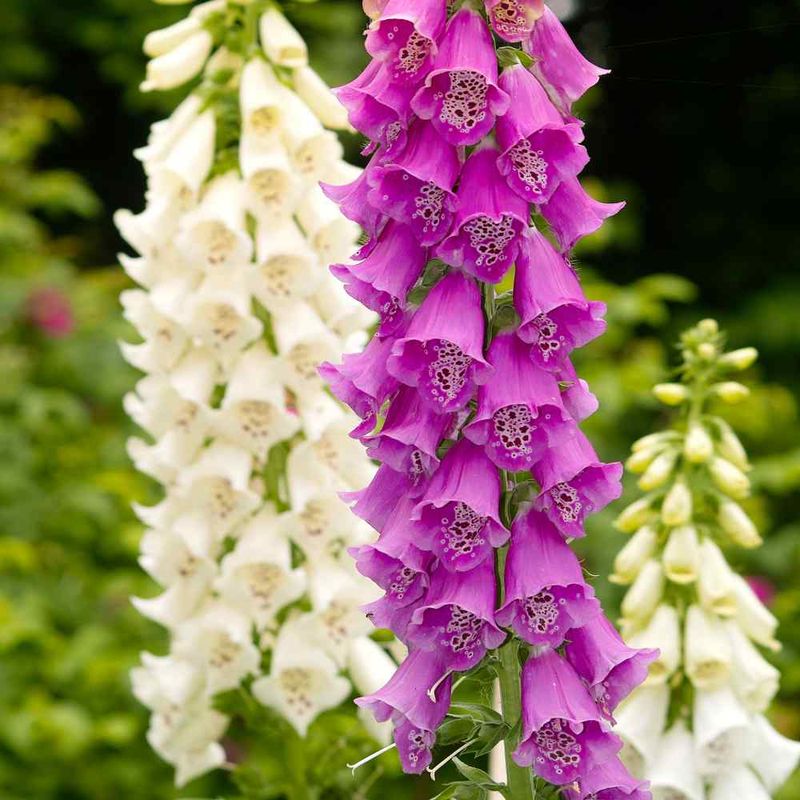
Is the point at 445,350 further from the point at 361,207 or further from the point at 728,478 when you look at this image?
the point at 728,478

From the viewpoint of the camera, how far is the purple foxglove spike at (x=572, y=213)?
5.38 feet

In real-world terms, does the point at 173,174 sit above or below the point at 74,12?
below

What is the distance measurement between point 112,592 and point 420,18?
345 centimetres

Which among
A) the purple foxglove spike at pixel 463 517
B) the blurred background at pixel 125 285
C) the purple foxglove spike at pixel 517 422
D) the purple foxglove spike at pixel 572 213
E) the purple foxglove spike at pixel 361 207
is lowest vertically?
the purple foxglove spike at pixel 463 517

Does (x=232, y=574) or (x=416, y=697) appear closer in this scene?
(x=416, y=697)

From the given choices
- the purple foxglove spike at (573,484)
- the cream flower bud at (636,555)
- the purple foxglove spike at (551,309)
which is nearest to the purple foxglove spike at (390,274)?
the purple foxglove spike at (551,309)

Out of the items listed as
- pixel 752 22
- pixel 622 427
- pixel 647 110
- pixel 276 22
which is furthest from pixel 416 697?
pixel 647 110

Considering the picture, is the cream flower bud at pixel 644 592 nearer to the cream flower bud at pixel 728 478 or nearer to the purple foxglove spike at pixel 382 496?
the cream flower bud at pixel 728 478

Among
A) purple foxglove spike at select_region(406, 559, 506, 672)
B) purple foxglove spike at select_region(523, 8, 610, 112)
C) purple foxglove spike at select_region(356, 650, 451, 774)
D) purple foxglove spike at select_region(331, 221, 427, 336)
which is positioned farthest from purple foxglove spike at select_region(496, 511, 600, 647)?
purple foxglove spike at select_region(523, 8, 610, 112)

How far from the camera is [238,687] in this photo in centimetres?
283

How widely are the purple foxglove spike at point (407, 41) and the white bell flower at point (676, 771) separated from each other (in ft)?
4.62

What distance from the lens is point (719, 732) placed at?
95.6 inches

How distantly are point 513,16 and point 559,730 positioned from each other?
2.84 ft

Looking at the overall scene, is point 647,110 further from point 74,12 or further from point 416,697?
point 416,697
